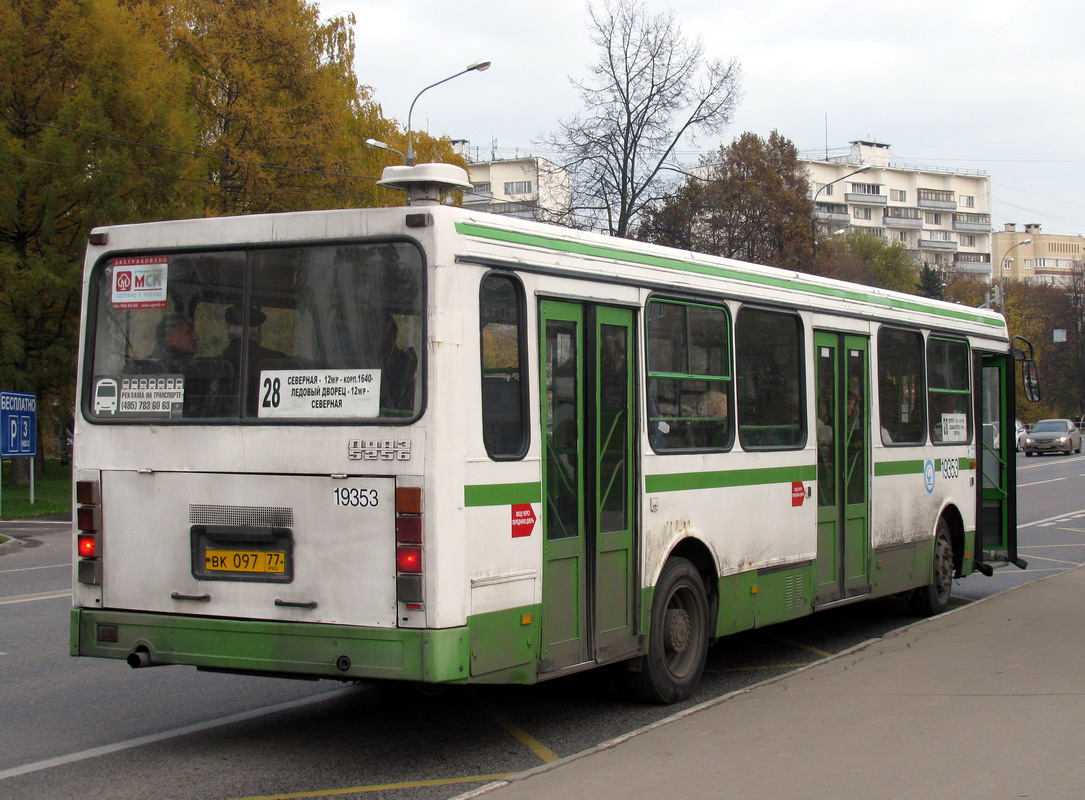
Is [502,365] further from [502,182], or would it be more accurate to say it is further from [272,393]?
[502,182]

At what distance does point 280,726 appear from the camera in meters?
7.53

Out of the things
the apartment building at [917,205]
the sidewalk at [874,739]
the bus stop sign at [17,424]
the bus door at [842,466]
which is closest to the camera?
the sidewalk at [874,739]

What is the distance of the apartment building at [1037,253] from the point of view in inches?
6407

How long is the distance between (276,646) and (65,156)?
24716 millimetres

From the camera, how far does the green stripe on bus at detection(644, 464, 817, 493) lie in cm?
794

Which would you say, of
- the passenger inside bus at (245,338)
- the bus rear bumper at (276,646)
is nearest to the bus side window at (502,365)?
the bus rear bumper at (276,646)

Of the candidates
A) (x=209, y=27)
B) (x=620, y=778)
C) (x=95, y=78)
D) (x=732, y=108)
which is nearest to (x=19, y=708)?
(x=620, y=778)

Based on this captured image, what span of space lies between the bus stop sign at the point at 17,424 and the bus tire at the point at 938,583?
19316 mm

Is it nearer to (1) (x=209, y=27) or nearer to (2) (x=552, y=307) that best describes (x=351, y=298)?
(2) (x=552, y=307)

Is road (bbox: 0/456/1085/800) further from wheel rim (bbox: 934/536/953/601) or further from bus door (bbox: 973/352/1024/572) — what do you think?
bus door (bbox: 973/352/1024/572)

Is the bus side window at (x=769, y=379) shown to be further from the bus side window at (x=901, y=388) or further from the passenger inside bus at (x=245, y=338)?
the passenger inside bus at (x=245, y=338)

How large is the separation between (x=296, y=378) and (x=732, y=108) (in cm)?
3561

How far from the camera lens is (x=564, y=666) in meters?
7.00

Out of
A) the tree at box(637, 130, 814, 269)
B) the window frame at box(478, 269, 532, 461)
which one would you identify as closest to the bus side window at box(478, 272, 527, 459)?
the window frame at box(478, 269, 532, 461)
